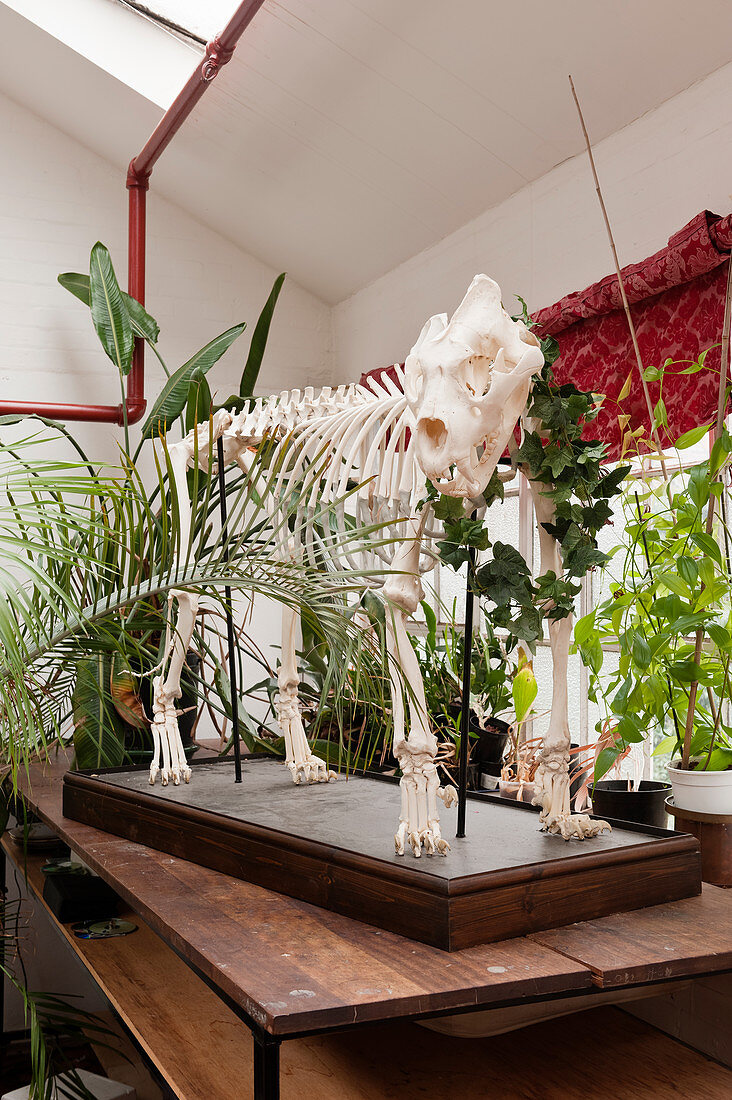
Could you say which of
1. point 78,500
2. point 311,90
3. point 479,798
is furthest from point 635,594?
point 78,500

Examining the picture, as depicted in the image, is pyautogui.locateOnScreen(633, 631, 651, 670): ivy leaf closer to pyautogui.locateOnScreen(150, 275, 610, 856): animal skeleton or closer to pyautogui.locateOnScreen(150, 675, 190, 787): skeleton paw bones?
pyautogui.locateOnScreen(150, 275, 610, 856): animal skeleton

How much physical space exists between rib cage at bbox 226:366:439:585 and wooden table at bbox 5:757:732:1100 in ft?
1.81

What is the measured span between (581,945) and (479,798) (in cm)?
61

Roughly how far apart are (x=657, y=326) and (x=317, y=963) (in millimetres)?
1477

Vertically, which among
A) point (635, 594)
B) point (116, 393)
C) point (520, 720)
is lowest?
point (520, 720)

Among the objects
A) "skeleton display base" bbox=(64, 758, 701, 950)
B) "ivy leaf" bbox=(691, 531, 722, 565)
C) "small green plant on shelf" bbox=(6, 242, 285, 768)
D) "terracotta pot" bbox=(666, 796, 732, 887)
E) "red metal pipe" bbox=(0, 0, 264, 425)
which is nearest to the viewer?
"skeleton display base" bbox=(64, 758, 701, 950)

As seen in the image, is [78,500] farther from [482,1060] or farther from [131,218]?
[482,1060]

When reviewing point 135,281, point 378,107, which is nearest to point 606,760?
point 378,107

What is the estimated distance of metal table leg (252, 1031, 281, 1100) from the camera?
1075mm

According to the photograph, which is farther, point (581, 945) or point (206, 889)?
point (206, 889)

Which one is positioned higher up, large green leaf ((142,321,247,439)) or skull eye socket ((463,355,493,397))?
large green leaf ((142,321,247,439))

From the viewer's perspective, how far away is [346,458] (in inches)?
75.6

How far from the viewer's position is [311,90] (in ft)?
8.88

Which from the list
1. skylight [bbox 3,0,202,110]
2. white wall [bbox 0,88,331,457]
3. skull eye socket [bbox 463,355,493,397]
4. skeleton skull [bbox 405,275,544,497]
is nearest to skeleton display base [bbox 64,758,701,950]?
skeleton skull [bbox 405,275,544,497]
